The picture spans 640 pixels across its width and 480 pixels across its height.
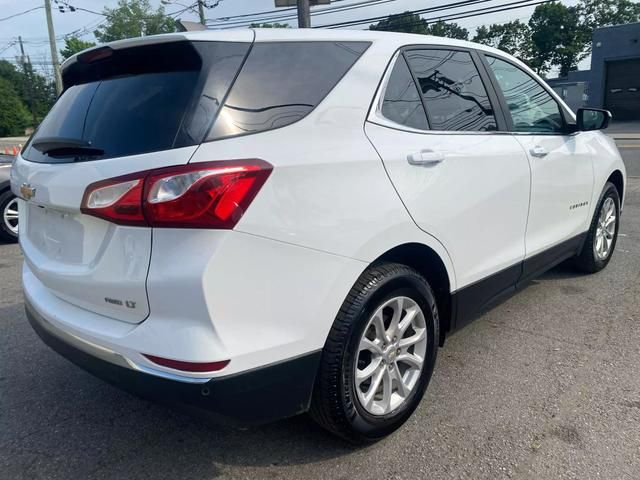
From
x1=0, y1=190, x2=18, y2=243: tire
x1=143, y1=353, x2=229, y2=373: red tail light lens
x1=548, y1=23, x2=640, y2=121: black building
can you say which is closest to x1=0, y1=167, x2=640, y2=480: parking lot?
x1=143, y1=353, x2=229, y2=373: red tail light lens

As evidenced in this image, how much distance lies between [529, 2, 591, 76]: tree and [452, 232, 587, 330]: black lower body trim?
216 ft

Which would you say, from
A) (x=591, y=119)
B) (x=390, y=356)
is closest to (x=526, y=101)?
(x=591, y=119)

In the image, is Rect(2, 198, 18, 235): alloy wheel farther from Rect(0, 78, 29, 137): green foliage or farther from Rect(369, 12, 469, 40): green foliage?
Rect(0, 78, 29, 137): green foliage

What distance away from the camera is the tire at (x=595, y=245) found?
4.43 m

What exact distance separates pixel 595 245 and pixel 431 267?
8.40ft

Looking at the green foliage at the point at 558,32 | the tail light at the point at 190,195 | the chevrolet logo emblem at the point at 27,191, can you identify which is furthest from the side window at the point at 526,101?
the green foliage at the point at 558,32

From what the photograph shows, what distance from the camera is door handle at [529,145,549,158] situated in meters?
3.31

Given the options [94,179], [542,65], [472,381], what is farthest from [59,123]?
[542,65]

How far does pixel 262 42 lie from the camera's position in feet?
7.02

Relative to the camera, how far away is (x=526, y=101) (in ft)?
11.7

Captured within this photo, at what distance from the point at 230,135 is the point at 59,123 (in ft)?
3.68

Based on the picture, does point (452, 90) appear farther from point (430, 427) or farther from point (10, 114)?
point (10, 114)

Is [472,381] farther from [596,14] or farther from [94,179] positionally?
[596,14]

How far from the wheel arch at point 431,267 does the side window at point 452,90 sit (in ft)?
2.09
